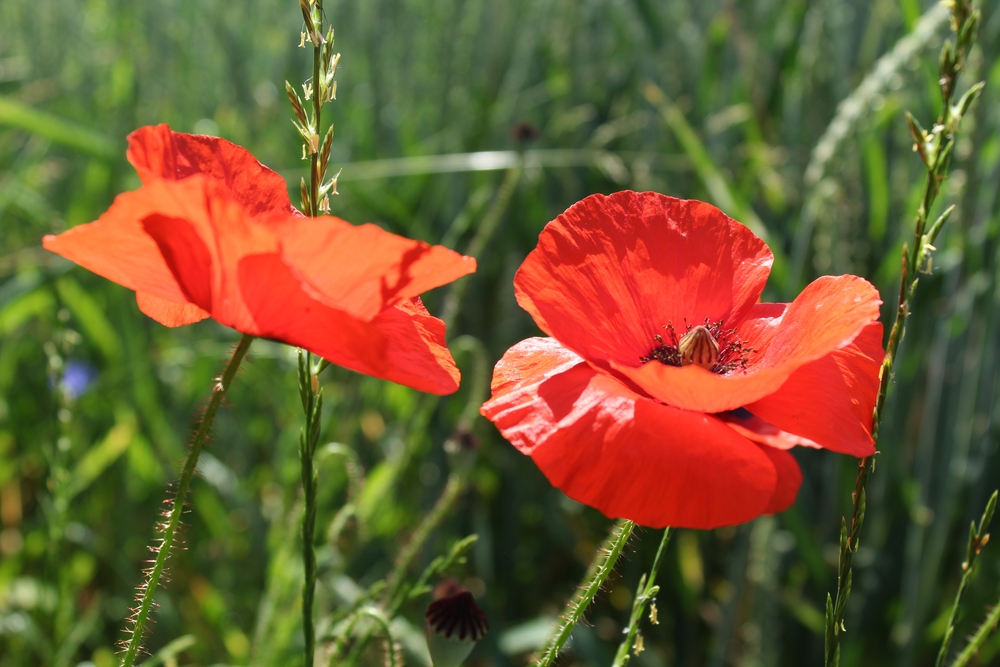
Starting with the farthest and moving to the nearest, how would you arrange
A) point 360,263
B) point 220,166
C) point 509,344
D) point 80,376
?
1. point 80,376
2. point 509,344
3. point 220,166
4. point 360,263

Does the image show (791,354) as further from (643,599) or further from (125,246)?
(125,246)

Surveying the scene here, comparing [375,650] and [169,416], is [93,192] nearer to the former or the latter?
[169,416]

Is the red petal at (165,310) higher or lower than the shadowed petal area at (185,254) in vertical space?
lower

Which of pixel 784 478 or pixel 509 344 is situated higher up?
pixel 784 478

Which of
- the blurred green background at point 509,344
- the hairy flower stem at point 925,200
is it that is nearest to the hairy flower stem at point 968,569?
the hairy flower stem at point 925,200

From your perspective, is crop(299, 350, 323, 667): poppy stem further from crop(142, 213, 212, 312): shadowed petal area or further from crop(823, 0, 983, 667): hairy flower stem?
crop(823, 0, 983, 667): hairy flower stem

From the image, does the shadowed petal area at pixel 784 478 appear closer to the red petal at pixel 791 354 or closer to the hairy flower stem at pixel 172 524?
the red petal at pixel 791 354

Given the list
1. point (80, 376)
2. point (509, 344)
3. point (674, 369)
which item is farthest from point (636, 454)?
point (80, 376)
